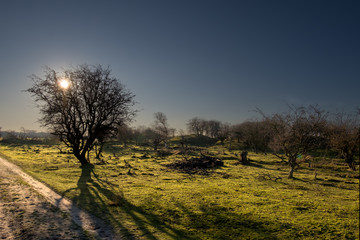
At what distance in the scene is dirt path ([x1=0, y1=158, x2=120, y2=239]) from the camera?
742 centimetres

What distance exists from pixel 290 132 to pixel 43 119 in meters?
27.5

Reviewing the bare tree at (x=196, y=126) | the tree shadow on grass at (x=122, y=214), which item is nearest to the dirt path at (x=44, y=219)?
the tree shadow on grass at (x=122, y=214)

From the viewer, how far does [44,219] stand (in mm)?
8719

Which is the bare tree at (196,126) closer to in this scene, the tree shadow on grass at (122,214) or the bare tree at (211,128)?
the bare tree at (211,128)

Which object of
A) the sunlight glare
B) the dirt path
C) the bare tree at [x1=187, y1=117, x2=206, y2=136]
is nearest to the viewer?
the dirt path

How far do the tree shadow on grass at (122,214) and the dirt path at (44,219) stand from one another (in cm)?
47

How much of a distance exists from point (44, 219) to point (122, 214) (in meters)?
3.34

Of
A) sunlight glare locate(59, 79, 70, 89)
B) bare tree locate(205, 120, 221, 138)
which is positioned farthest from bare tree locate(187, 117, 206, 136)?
sunlight glare locate(59, 79, 70, 89)

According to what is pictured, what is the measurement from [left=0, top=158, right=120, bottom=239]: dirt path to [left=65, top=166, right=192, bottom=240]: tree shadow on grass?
0.47 meters

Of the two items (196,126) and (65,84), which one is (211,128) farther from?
(65,84)

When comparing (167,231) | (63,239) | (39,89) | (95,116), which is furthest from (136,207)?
(39,89)

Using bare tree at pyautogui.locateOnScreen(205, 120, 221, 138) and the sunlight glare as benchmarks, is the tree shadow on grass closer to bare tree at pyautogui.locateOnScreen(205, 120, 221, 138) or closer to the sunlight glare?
the sunlight glare

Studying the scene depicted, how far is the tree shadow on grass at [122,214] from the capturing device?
7.73 m

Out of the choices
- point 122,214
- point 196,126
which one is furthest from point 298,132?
point 196,126
